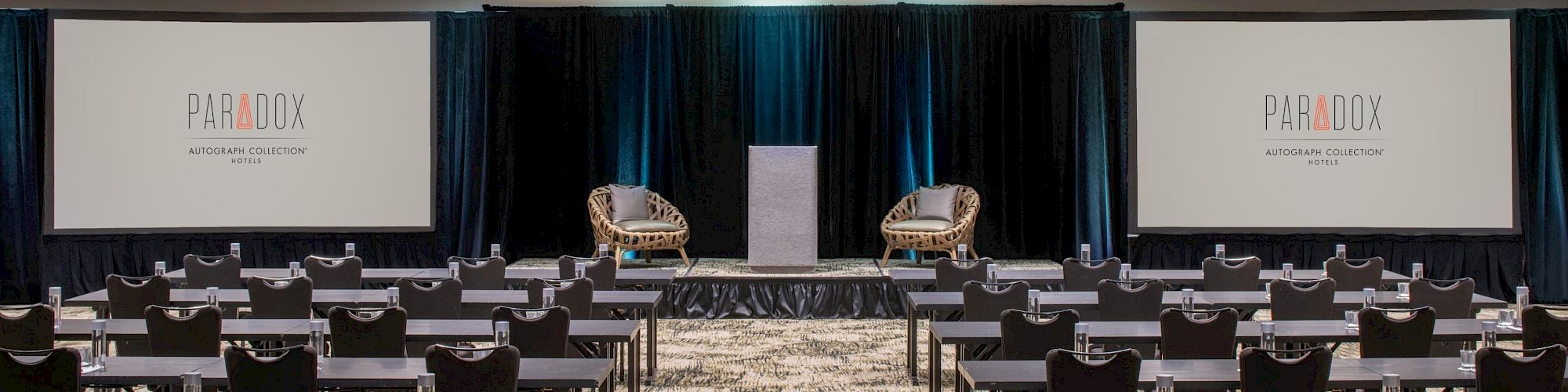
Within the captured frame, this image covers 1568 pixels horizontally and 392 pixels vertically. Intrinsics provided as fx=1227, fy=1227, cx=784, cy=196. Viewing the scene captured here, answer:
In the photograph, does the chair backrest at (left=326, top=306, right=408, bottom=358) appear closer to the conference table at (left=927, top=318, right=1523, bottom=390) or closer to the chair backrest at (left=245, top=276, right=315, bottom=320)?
the chair backrest at (left=245, top=276, right=315, bottom=320)

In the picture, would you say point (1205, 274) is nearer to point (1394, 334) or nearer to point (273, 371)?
point (1394, 334)

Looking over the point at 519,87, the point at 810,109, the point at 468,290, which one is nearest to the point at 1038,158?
the point at 810,109

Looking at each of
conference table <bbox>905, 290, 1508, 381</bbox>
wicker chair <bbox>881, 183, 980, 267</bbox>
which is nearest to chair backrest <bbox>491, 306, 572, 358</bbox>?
conference table <bbox>905, 290, 1508, 381</bbox>

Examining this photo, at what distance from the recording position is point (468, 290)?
679 centimetres

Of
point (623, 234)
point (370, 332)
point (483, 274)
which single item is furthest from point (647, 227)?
point (370, 332)

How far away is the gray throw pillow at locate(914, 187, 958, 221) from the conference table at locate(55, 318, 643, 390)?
5.41 meters

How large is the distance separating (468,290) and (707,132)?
5.10m

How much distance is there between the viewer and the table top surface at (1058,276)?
7.59 meters

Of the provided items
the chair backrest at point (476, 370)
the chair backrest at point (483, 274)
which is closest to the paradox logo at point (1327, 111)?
the chair backrest at point (483, 274)

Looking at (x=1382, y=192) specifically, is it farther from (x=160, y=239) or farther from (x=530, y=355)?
(x=160, y=239)

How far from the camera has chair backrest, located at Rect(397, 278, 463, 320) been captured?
5.98 m

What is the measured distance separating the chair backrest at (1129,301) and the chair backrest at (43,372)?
4335 mm

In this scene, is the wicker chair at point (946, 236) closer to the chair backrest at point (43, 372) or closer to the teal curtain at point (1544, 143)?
the teal curtain at point (1544, 143)

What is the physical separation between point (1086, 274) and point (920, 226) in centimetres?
280
